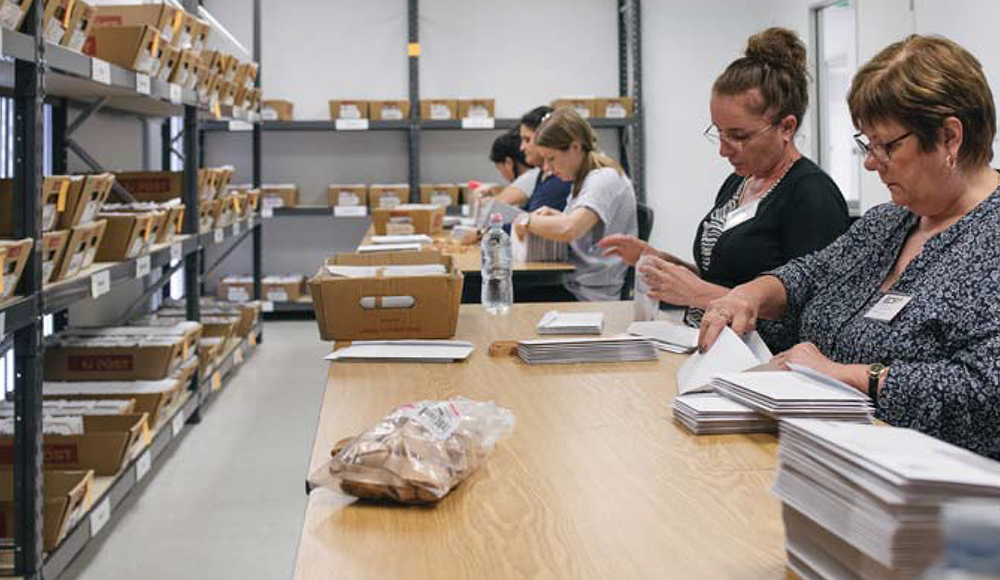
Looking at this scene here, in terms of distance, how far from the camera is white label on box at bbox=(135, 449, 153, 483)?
11.2ft

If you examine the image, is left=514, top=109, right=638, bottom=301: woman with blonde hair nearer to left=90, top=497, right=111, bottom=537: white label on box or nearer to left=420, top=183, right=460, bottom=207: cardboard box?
left=90, top=497, right=111, bottom=537: white label on box

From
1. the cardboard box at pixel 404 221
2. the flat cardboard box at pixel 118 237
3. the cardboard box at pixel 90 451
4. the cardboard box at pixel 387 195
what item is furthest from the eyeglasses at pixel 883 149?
the cardboard box at pixel 387 195

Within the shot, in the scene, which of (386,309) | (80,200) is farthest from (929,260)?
(80,200)

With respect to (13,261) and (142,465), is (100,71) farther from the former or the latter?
(142,465)

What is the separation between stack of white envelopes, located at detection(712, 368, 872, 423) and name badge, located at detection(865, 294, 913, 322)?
24 cm

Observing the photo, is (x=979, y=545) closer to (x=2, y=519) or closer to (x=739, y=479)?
(x=739, y=479)

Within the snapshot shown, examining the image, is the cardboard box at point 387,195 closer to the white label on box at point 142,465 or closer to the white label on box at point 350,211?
the white label on box at point 350,211

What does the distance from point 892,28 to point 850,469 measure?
5.19 m

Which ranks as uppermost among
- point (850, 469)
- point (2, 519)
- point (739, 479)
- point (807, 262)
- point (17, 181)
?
point (17, 181)

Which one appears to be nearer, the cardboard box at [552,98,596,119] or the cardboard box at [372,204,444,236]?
the cardboard box at [372,204,444,236]

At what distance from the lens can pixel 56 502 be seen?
2.68 metres

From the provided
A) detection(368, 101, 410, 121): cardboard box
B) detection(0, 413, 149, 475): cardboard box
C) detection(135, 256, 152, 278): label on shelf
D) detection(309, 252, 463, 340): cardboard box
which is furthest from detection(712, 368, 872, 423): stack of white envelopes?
detection(368, 101, 410, 121): cardboard box

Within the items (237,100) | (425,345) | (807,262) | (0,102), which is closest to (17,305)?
(425,345)

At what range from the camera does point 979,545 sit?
717 millimetres
